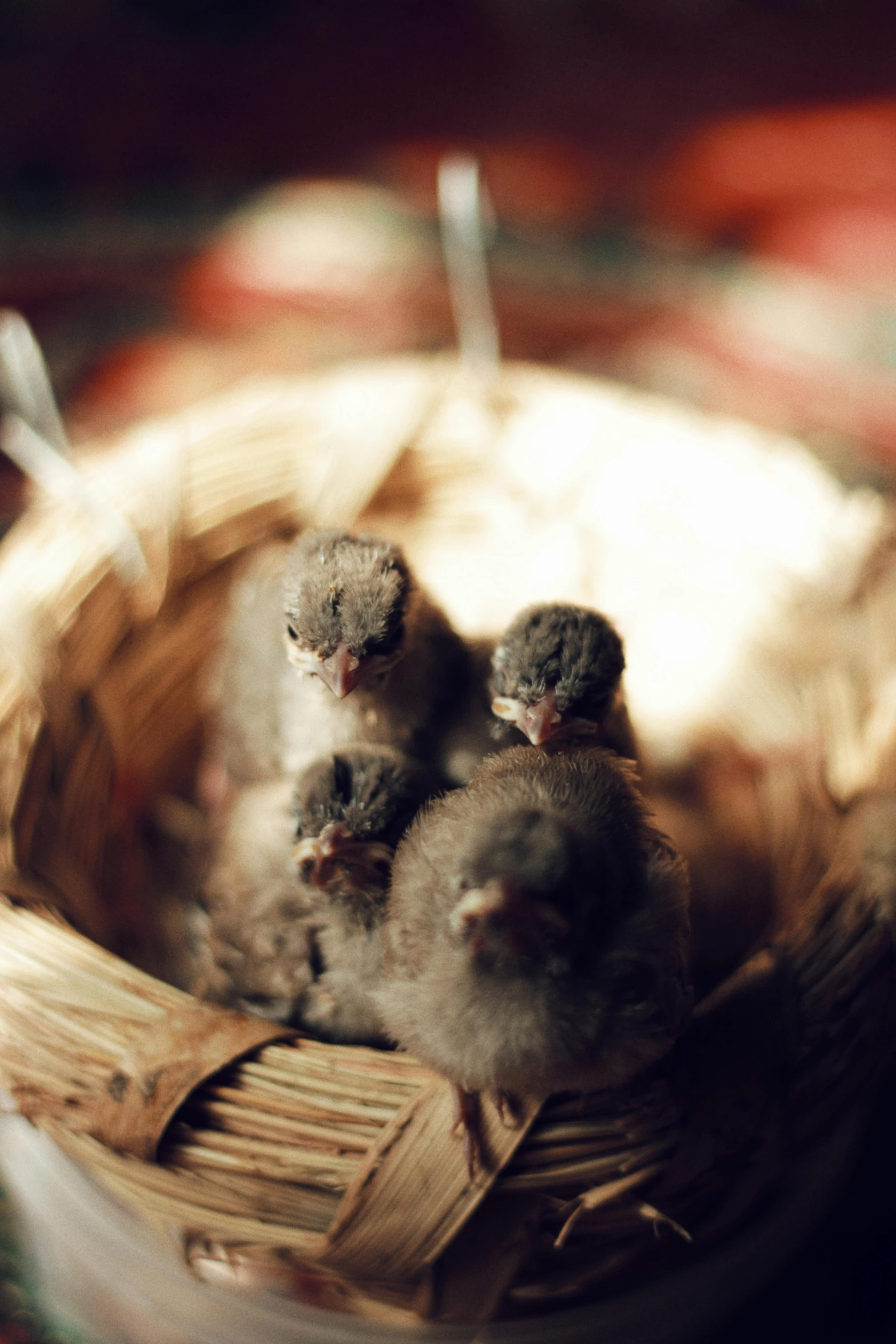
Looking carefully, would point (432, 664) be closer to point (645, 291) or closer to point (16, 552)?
point (16, 552)

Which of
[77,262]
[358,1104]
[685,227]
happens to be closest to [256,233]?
[77,262]

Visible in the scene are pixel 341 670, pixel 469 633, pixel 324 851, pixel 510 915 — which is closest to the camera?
pixel 510 915

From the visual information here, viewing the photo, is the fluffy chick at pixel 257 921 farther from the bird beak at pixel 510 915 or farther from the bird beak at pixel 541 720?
the bird beak at pixel 510 915

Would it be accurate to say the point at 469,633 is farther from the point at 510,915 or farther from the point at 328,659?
the point at 510,915

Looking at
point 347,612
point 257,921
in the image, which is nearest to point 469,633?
point 347,612

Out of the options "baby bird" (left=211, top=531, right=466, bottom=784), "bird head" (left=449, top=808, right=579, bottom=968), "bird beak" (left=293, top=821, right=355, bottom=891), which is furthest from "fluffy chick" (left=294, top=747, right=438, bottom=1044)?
"bird head" (left=449, top=808, right=579, bottom=968)

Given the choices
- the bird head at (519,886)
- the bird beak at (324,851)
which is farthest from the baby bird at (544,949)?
the bird beak at (324,851)
